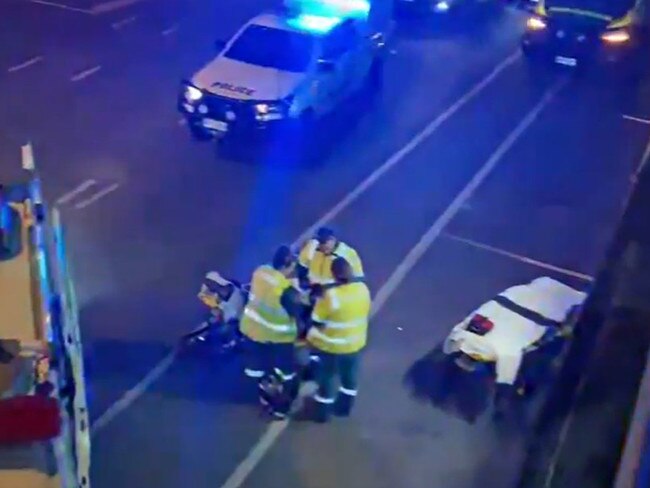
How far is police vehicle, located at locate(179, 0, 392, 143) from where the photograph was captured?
14.0 meters

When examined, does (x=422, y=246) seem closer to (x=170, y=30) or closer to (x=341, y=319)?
(x=341, y=319)

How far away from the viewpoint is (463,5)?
22.5m

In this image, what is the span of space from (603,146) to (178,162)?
21.3ft

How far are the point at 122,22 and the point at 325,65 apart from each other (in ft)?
21.5

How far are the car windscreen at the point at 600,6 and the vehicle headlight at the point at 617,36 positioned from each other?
37 centimetres

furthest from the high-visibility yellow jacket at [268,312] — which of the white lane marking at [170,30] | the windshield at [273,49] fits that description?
the white lane marking at [170,30]

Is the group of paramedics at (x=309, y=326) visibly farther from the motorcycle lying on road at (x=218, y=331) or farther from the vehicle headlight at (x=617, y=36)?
the vehicle headlight at (x=617, y=36)

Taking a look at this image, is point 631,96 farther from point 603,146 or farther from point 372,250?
point 372,250

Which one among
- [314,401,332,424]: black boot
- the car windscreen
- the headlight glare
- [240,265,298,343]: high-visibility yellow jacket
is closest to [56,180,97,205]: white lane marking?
the headlight glare

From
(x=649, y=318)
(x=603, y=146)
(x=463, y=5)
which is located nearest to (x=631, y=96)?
(x=603, y=146)

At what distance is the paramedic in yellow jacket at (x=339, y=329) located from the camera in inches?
331

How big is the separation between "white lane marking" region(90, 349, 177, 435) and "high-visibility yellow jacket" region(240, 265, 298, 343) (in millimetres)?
1233

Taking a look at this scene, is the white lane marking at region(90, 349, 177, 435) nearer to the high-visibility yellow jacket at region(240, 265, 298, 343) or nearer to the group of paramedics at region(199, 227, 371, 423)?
the group of paramedics at region(199, 227, 371, 423)

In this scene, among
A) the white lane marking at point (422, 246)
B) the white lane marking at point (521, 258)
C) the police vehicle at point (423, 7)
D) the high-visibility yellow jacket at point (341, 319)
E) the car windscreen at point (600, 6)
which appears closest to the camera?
the high-visibility yellow jacket at point (341, 319)
